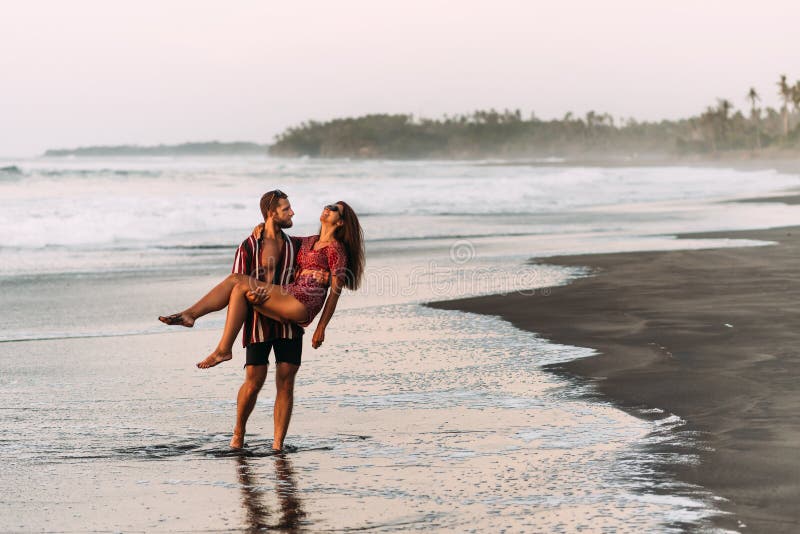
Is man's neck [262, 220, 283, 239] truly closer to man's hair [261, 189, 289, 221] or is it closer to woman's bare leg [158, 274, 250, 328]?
man's hair [261, 189, 289, 221]

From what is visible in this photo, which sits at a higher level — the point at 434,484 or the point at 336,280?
the point at 336,280

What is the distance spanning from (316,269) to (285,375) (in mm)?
638

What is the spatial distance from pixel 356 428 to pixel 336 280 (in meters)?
0.98

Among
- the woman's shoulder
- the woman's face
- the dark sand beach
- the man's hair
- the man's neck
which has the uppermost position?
the man's hair

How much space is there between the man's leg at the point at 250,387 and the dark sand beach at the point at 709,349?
2.34 meters

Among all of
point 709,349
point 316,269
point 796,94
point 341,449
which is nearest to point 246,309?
point 316,269

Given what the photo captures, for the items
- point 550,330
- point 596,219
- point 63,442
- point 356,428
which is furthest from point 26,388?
point 596,219

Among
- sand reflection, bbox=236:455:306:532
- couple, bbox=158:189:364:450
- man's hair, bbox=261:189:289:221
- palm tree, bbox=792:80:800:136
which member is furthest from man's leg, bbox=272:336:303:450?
palm tree, bbox=792:80:800:136

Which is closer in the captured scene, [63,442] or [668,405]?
[63,442]

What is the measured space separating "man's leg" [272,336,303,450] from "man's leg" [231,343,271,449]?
0.09m

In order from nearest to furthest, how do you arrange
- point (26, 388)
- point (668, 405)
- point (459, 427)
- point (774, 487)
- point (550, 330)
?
point (774, 487)
point (459, 427)
point (668, 405)
point (26, 388)
point (550, 330)

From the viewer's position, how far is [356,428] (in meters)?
7.04

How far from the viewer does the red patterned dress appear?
6586mm

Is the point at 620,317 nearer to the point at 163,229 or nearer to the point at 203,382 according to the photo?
the point at 203,382
